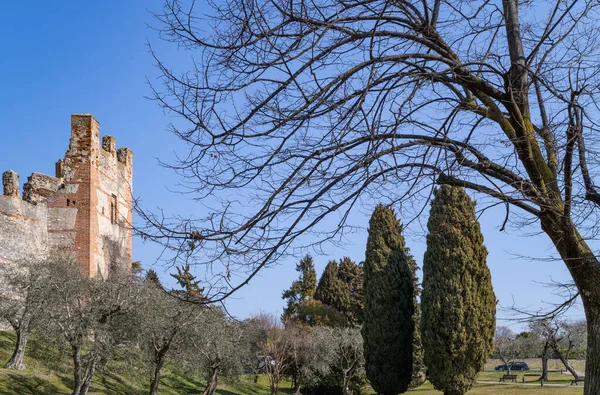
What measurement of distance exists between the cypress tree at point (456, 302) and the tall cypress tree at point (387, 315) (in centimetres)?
139

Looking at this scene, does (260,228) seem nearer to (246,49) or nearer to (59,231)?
(246,49)

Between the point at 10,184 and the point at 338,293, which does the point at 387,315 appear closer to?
the point at 10,184

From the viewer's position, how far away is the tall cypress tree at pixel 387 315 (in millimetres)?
22734

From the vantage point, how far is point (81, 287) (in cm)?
1767

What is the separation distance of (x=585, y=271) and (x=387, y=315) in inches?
742

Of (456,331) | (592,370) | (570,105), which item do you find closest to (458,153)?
(570,105)

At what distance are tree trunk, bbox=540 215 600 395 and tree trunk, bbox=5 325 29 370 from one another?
1615 centimetres

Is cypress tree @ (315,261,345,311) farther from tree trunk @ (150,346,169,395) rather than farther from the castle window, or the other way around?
tree trunk @ (150,346,169,395)

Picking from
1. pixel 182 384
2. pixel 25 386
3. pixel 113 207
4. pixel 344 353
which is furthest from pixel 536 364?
pixel 25 386

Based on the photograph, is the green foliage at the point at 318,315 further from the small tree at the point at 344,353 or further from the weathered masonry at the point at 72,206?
the weathered masonry at the point at 72,206

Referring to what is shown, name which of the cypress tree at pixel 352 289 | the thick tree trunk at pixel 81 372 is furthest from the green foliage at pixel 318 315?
the thick tree trunk at pixel 81 372

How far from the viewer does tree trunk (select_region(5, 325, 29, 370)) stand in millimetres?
17719

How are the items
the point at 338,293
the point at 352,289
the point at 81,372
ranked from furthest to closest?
the point at 352,289, the point at 338,293, the point at 81,372

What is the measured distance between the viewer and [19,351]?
58.5 feet
